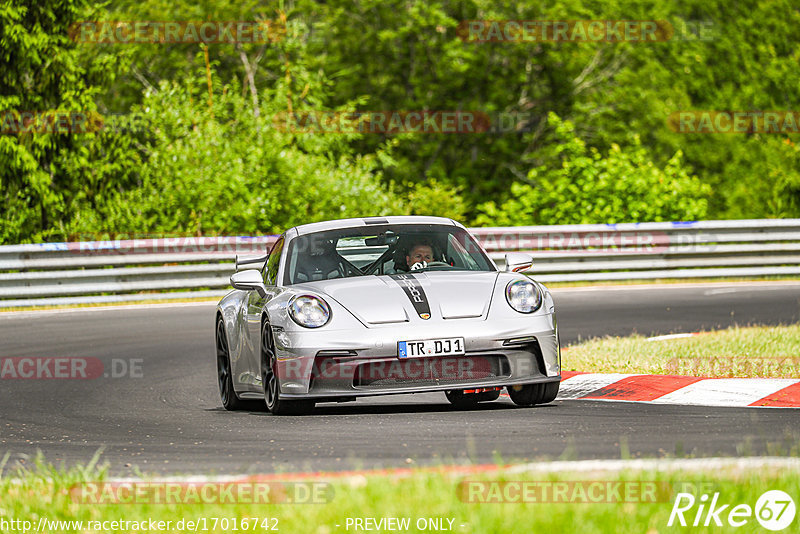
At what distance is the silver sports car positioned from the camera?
7.86 m

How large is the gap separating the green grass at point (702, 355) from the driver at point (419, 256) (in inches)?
76.7

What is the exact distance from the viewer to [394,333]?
7832 millimetres

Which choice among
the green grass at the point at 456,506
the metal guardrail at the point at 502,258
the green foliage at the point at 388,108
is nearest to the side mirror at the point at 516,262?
the green grass at the point at 456,506

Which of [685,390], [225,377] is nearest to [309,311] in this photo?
[225,377]

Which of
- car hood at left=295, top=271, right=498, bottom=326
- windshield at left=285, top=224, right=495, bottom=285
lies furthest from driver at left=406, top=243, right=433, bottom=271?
car hood at left=295, top=271, right=498, bottom=326

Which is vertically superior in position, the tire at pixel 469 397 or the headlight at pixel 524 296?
the headlight at pixel 524 296

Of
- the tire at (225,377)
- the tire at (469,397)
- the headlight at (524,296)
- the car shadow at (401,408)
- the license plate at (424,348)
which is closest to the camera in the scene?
the license plate at (424,348)

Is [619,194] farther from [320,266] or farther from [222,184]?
[320,266]

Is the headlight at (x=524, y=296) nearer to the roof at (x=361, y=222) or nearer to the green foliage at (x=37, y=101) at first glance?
the roof at (x=361, y=222)

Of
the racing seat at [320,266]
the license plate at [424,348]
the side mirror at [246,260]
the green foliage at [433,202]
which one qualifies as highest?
the racing seat at [320,266]

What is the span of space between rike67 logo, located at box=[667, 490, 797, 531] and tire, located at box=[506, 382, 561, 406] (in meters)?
3.71

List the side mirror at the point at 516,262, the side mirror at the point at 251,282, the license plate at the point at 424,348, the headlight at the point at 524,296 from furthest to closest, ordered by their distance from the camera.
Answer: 1. the side mirror at the point at 516,262
2. the side mirror at the point at 251,282
3. the headlight at the point at 524,296
4. the license plate at the point at 424,348

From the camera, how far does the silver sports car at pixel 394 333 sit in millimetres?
7863

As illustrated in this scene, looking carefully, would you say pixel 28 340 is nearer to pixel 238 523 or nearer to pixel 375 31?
pixel 238 523
